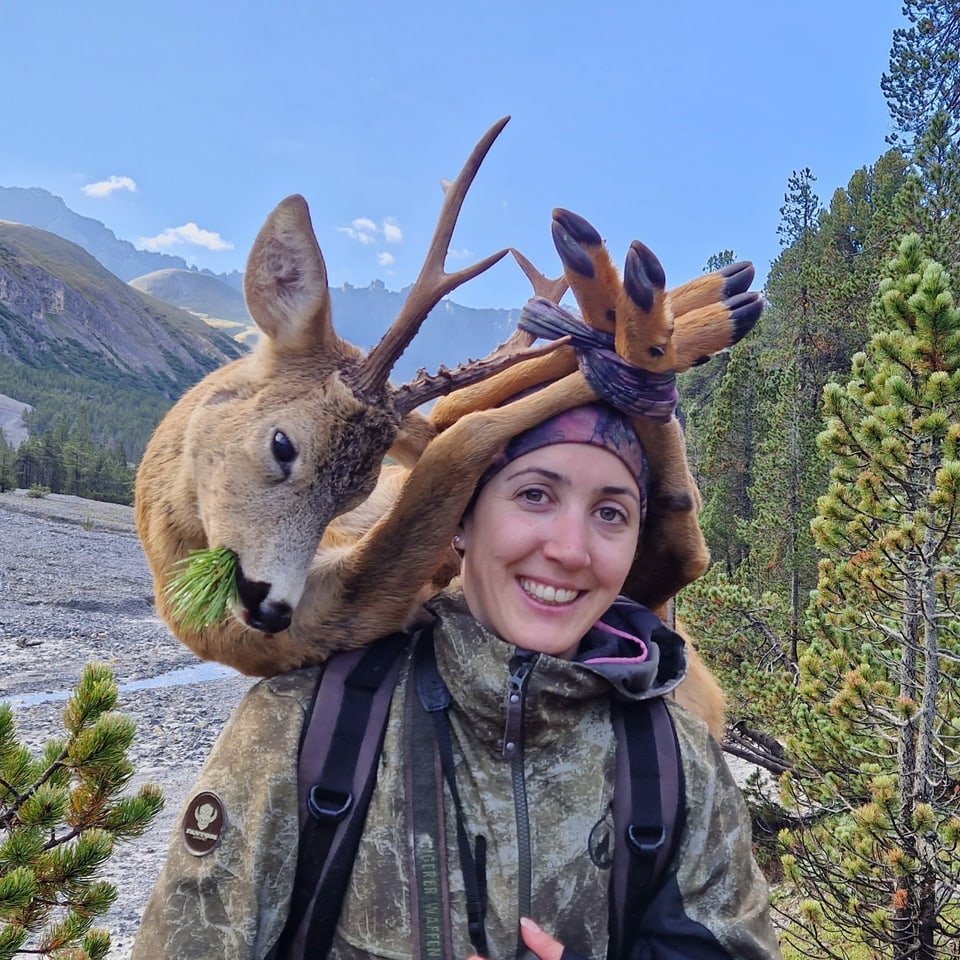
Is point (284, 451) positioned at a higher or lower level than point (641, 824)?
higher

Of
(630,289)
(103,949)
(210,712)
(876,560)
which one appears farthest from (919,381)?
(210,712)

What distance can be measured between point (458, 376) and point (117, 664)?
22.8m

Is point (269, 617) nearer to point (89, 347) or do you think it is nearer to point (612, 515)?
point (612, 515)

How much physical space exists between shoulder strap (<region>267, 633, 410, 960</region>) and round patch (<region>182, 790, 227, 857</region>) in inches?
7.6

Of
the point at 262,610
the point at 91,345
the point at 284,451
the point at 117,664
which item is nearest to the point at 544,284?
the point at 284,451

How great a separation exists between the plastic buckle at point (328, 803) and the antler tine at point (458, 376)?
124cm

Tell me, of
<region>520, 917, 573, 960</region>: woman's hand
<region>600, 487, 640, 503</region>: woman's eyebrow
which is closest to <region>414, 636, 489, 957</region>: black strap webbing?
<region>520, 917, 573, 960</region>: woman's hand

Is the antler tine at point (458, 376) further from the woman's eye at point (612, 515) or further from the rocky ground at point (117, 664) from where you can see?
the rocky ground at point (117, 664)

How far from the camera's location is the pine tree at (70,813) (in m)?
3.07

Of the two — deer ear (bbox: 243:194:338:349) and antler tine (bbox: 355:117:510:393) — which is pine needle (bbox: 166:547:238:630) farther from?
deer ear (bbox: 243:194:338:349)

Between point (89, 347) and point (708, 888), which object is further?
point (89, 347)

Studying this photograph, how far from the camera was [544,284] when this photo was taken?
2.94 m

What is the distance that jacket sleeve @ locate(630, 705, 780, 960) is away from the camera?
1.86 m

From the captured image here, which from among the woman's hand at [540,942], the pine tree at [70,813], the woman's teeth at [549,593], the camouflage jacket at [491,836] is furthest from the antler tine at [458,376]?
the pine tree at [70,813]
